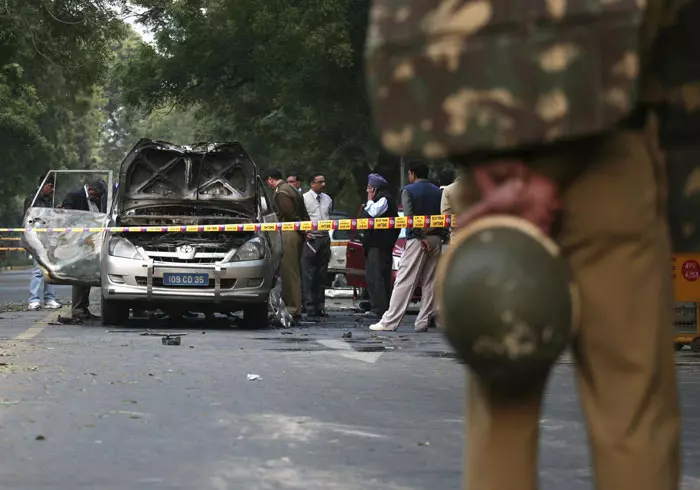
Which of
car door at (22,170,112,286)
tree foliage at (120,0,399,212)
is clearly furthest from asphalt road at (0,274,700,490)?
tree foliage at (120,0,399,212)

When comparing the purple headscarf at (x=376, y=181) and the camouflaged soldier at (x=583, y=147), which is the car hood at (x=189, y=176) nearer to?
the purple headscarf at (x=376, y=181)

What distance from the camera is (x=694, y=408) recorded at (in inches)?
319

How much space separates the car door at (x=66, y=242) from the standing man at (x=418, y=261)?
10.9 ft

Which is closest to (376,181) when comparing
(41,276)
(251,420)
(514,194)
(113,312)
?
(113,312)

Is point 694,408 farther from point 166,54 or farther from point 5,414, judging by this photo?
point 166,54

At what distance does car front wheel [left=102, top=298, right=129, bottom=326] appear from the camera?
16922 millimetres

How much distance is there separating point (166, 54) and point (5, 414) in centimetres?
2972

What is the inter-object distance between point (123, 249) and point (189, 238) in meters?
0.77

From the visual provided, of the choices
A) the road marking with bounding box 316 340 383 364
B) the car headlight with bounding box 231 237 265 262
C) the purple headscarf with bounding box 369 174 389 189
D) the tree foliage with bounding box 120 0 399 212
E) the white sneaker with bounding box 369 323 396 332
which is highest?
the tree foliage with bounding box 120 0 399 212

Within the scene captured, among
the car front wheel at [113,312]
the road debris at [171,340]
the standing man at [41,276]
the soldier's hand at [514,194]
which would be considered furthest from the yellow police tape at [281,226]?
the soldier's hand at [514,194]

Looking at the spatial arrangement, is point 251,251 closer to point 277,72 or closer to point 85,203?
point 85,203

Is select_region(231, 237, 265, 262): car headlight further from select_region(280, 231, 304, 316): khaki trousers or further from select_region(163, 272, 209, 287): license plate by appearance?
select_region(280, 231, 304, 316): khaki trousers

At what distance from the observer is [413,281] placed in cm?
1680

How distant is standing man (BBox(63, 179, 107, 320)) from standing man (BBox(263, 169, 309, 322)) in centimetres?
219
